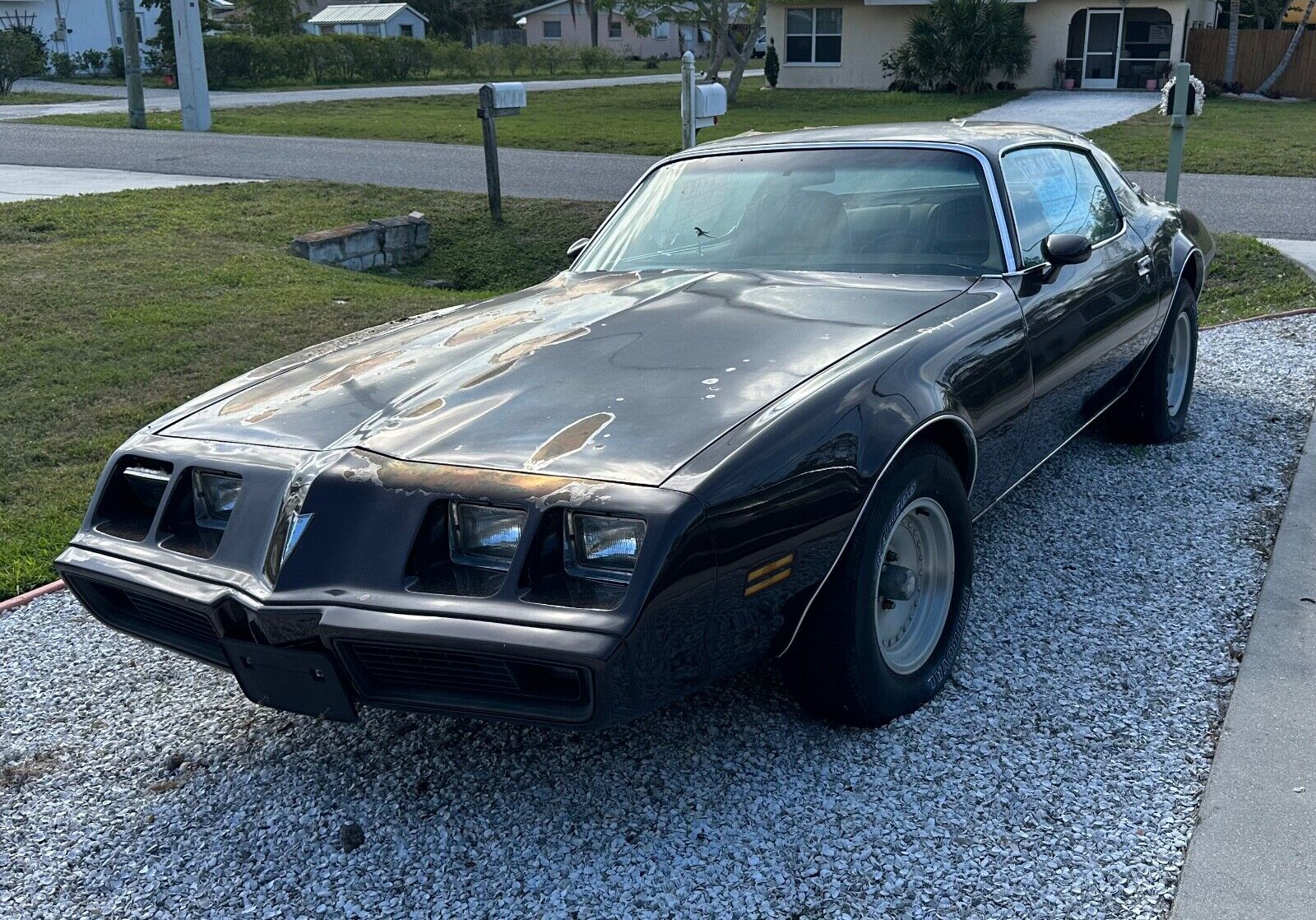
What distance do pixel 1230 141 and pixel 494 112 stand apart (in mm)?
12613

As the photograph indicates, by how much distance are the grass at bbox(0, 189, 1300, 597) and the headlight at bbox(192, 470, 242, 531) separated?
1.82m

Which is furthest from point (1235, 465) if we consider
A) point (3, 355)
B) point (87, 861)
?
point (3, 355)

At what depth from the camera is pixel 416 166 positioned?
16.0 metres

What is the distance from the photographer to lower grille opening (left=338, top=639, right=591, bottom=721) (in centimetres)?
250

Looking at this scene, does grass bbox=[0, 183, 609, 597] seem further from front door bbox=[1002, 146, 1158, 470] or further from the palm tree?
the palm tree

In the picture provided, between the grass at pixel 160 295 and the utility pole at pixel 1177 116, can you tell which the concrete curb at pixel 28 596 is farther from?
the utility pole at pixel 1177 116

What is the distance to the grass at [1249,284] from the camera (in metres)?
8.36

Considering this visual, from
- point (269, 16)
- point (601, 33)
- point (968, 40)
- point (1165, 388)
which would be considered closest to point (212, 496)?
point (1165, 388)

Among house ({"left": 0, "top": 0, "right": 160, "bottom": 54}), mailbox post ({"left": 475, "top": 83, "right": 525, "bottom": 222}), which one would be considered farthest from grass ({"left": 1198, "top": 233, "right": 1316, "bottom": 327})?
house ({"left": 0, "top": 0, "right": 160, "bottom": 54})

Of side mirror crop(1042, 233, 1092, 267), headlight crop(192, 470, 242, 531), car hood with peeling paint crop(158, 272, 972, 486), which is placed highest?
side mirror crop(1042, 233, 1092, 267)

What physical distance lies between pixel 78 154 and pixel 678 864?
16.8 meters

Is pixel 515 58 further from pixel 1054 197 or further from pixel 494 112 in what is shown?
pixel 1054 197

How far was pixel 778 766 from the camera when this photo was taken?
10.1 ft

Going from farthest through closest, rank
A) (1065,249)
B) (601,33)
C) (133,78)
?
(601,33), (133,78), (1065,249)
